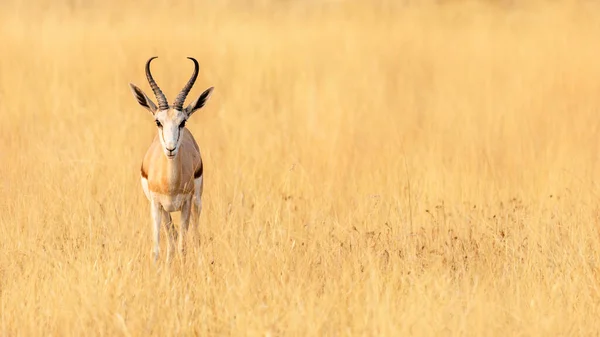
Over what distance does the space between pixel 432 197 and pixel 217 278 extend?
2.42 meters

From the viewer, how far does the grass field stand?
5.06 m

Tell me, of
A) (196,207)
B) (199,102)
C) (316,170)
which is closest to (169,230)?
(196,207)

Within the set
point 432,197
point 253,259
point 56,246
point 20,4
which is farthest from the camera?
point 20,4

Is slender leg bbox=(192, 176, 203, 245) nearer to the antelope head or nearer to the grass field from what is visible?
the grass field

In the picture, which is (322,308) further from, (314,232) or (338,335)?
(314,232)

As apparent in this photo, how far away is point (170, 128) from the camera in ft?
18.7

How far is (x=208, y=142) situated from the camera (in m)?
8.90

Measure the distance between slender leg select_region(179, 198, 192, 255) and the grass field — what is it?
0.16 m

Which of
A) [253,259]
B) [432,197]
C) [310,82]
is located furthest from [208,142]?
[253,259]

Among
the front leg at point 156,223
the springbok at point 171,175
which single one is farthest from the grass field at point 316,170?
the springbok at point 171,175

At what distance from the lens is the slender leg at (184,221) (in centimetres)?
608

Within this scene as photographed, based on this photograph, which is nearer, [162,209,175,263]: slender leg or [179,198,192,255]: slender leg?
[179,198,192,255]: slender leg

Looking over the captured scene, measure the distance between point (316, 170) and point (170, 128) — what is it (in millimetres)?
2594

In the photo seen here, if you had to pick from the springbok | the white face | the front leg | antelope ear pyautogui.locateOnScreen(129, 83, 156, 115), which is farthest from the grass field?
antelope ear pyautogui.locateOnScreen(129, 83, 156, 115)
